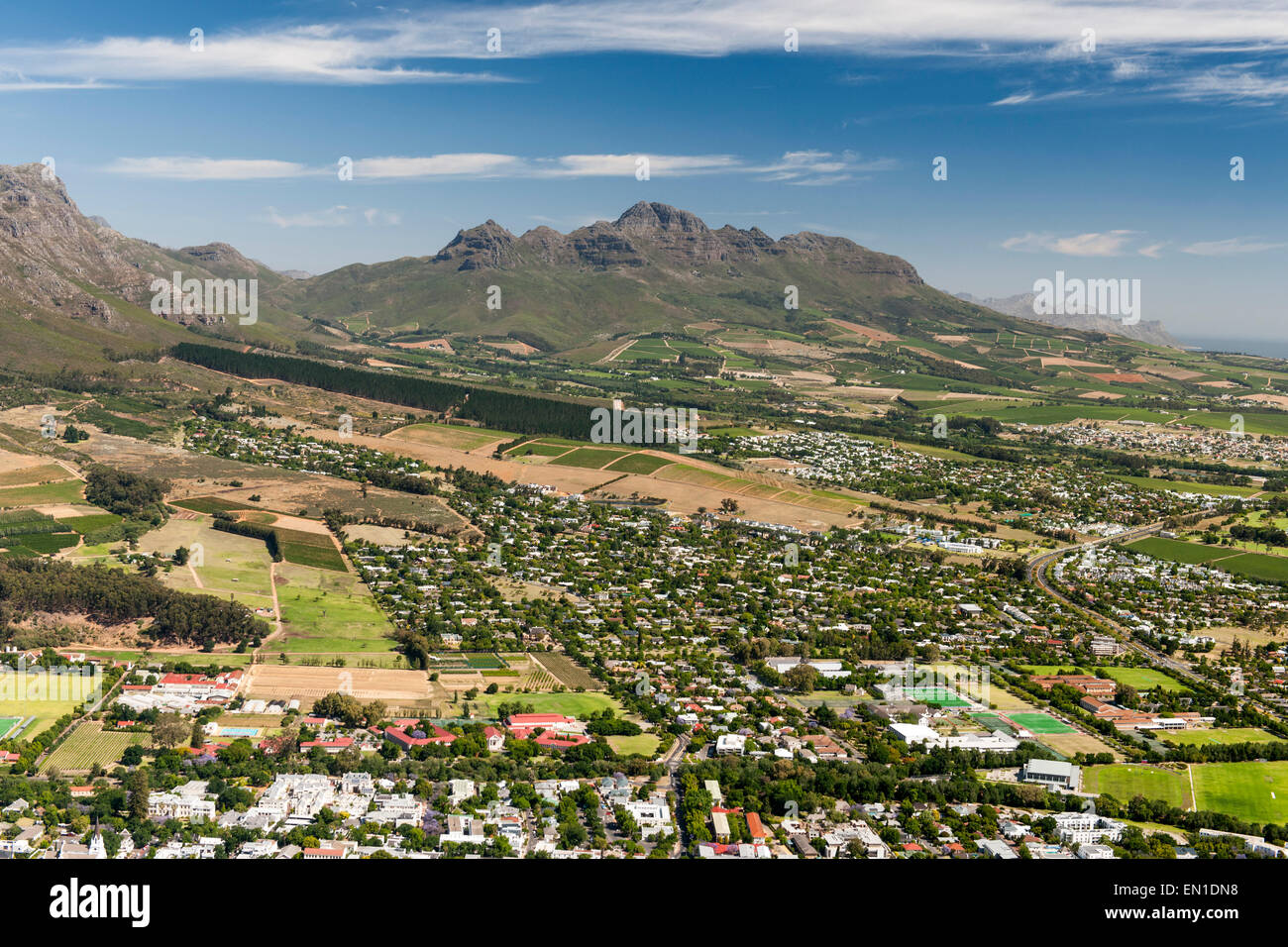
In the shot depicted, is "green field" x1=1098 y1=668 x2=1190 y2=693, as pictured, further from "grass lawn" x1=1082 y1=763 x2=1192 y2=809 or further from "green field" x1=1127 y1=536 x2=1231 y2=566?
"green field" x1=1127 y1=536 x2=1231 y2=566

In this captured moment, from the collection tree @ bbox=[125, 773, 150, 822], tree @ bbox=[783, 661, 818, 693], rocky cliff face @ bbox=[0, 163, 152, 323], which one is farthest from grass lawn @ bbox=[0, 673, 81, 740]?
rocky cliff face @ bbox=[0, 163, 152, 323]

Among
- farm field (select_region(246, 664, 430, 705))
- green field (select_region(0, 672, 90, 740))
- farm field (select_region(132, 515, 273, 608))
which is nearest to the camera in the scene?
green field (select_region(0, 672, 90, 740))

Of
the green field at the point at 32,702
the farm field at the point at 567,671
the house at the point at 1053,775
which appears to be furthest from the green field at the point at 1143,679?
the green field at the point at 32,702

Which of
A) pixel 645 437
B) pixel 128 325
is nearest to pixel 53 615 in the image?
pixel 645 437

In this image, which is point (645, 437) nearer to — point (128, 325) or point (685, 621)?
point (685, 621)

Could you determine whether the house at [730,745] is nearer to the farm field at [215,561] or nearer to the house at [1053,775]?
the house at [1053,775]
